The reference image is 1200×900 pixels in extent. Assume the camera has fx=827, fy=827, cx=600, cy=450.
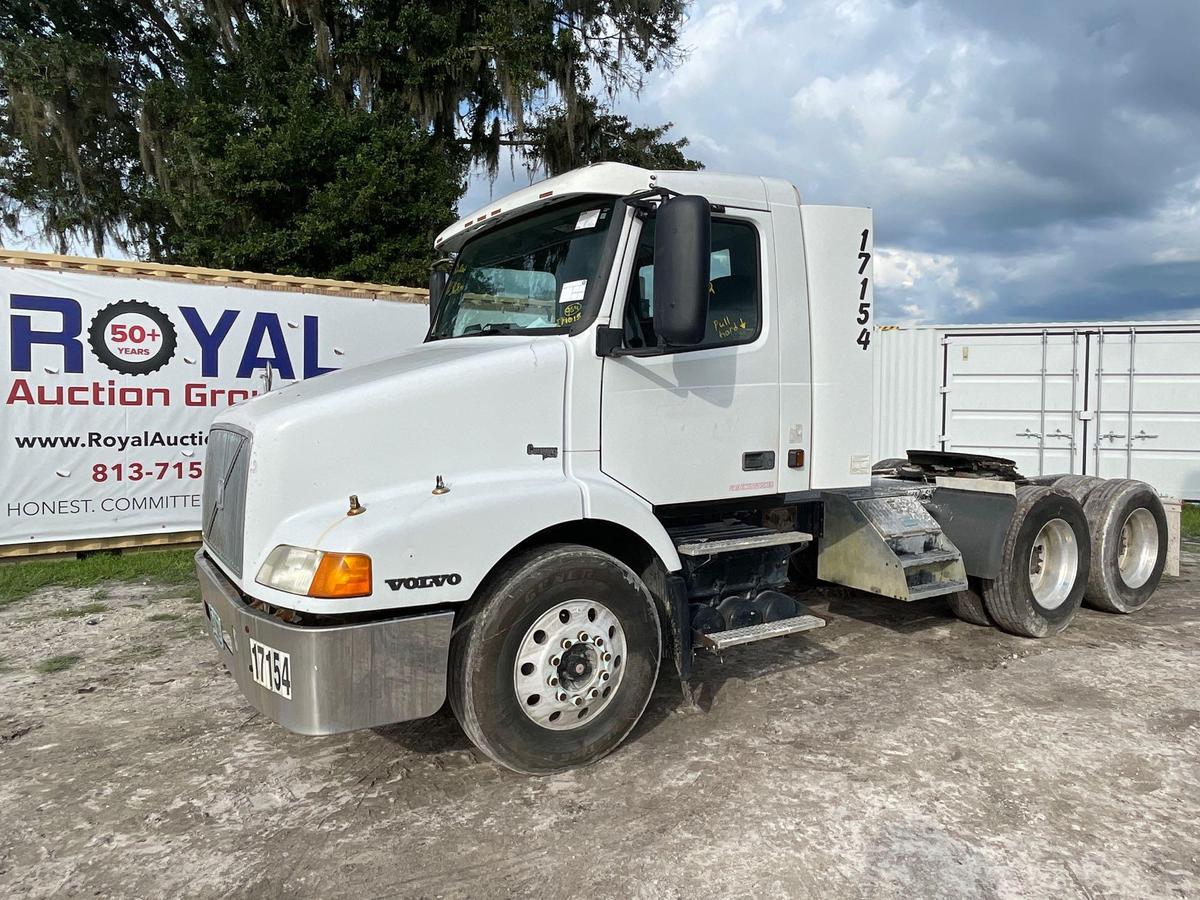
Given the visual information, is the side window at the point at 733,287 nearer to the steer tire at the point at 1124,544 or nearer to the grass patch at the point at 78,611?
the steer tire at the point at 1124,544

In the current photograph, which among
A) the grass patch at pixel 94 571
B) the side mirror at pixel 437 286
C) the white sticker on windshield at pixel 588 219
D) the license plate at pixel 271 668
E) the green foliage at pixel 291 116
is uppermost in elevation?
the green foliage at pixel 291 116

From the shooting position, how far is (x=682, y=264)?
3438 mm

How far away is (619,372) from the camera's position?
150 inches

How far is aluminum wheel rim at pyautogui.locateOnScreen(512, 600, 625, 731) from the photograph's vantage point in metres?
3.47

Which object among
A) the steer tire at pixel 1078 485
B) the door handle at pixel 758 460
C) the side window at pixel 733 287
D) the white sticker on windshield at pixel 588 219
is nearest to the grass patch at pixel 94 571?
the white sticker on windshield at pixel 588 219

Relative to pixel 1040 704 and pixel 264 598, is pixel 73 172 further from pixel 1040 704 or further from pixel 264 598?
pixel 1040 704

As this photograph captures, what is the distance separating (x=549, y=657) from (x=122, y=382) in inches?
269

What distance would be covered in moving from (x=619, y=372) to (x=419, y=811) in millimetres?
2054

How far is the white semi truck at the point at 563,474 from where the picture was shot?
3.18 meters

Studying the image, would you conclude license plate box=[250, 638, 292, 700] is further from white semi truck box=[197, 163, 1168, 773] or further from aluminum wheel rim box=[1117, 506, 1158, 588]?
aluminum wheel rim box=[1117, 506, 1158, 588]

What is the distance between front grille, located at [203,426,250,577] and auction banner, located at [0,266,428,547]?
14.3 ft

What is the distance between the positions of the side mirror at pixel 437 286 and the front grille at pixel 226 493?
4.61 ft

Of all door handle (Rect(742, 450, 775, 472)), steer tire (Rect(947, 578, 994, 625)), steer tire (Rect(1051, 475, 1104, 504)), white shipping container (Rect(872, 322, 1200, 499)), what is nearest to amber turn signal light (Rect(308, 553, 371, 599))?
door handle (Rect(742, 450, 775, 472))

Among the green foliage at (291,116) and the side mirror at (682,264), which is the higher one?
the green foliage at (291,116)
